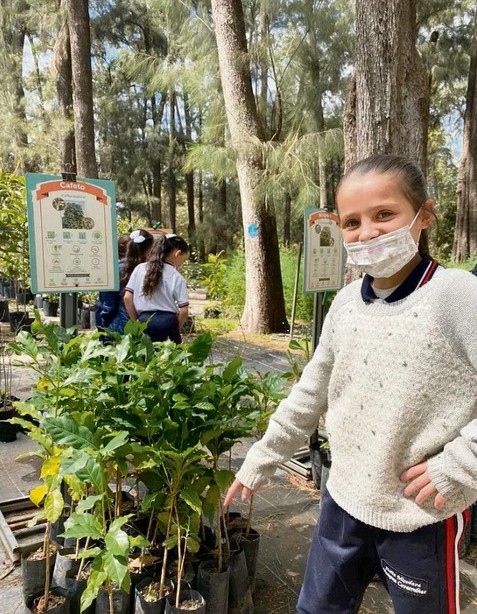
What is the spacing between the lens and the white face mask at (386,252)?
105 cm

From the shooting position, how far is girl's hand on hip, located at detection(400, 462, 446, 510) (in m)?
0.98

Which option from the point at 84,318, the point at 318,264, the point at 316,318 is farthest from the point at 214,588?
the point at 84,318

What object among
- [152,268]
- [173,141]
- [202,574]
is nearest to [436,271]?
[202,574]

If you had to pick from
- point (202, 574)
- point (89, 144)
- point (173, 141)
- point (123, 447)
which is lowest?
point (202, 574)

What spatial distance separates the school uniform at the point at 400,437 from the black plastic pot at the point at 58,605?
0.77m

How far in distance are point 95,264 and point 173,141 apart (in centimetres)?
1925

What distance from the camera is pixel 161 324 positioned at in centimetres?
335

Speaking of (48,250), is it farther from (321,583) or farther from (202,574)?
(321,583)

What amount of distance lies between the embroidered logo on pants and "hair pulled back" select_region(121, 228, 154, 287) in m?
2.85

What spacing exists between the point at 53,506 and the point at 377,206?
1.20m

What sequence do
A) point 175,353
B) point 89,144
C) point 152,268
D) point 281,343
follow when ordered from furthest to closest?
→ point 89,144 → point 281,343 → point 152,268 → point 175,353

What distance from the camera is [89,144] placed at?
7.80 metres

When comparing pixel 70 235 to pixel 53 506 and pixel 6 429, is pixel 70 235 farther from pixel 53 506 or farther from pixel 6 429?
pixel 6 429

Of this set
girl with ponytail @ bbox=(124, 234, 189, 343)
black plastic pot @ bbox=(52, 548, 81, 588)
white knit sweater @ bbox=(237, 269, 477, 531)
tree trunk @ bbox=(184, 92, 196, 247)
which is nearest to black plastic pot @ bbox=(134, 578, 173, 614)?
black plastic pot @ bbox=(52, 548, 81, 588)
